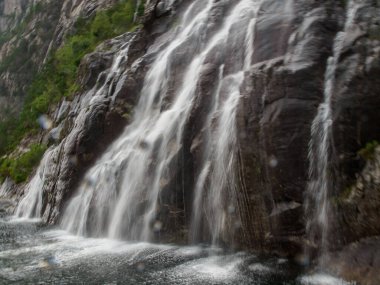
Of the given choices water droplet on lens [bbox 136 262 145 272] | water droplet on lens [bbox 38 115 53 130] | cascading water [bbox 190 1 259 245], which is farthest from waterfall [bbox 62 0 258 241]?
water droplet on lens [bbox 38 115 53 130]

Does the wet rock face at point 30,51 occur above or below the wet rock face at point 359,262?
above

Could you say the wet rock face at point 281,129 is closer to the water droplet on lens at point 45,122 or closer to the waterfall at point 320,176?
the waterfall at point 320,176

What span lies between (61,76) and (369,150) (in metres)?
32.4

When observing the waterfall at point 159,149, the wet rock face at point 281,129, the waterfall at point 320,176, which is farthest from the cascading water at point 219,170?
the waterfall at point 320,176

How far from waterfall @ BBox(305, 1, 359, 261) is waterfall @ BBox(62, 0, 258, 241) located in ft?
6.71

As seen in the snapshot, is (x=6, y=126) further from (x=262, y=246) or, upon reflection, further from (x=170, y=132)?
(x=262, y=246)

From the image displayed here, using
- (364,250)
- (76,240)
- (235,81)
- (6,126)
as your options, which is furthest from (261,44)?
(6,126)

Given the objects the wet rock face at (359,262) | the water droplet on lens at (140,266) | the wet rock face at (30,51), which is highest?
the wet rock face at (30,51)

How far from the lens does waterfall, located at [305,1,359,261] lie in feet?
31.8

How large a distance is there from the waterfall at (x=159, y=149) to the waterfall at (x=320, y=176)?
2.05 metres

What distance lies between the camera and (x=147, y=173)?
45.2ft

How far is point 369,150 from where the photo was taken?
9.62 m

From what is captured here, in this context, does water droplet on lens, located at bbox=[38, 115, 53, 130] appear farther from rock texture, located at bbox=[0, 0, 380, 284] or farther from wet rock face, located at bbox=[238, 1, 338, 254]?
wet rock face, located at bbox=[238, 1, 338, 254]

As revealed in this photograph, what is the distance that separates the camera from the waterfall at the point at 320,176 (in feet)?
31.8
